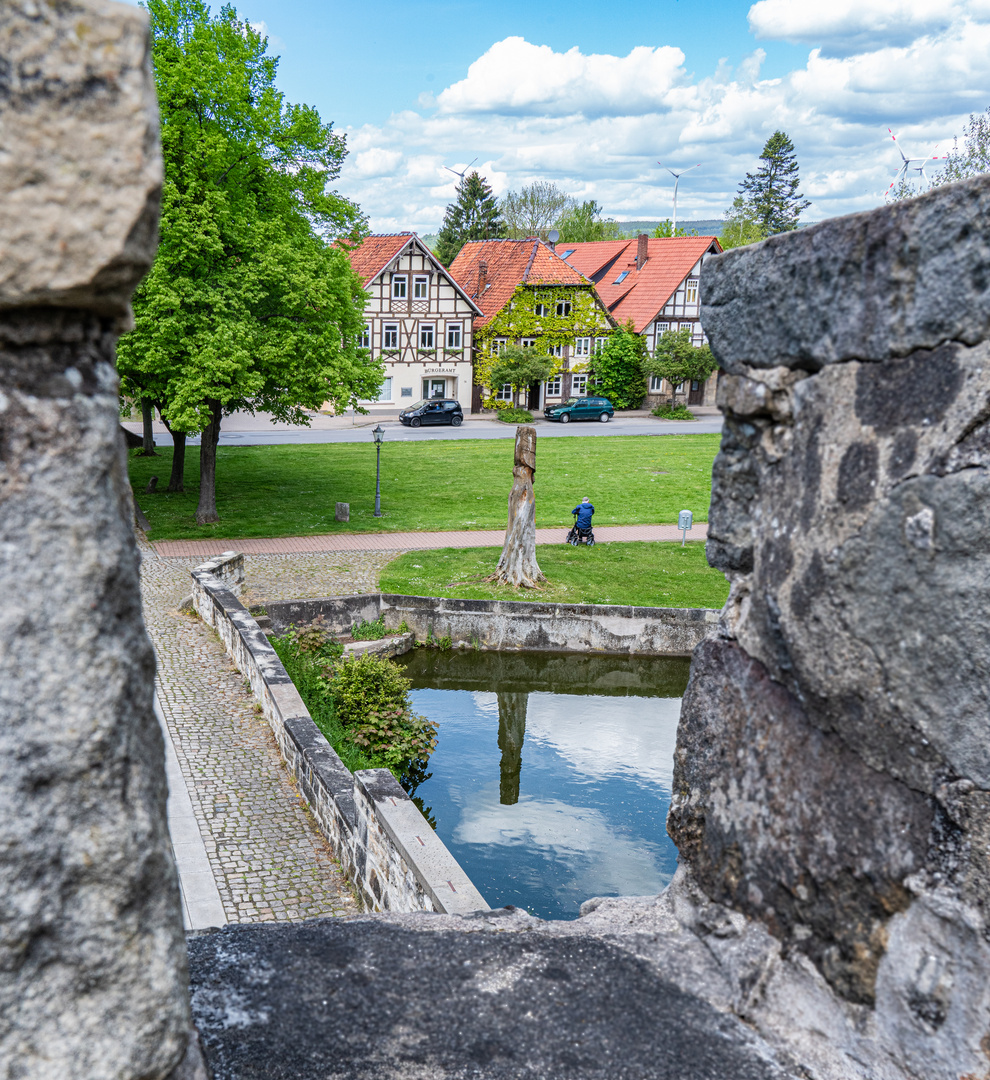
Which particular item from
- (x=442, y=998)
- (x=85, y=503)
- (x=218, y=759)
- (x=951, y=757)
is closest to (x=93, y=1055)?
(x=85, y=503)

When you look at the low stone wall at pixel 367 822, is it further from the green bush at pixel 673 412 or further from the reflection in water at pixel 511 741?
the green bush at pixel 673 412

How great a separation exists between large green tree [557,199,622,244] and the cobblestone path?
205 feet

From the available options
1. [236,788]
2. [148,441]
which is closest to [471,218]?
[148,441]

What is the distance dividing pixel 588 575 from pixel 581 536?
2440 millimetres

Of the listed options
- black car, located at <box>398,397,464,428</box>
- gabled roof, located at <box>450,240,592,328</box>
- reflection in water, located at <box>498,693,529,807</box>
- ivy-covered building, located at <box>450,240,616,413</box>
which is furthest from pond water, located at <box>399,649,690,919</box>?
gabled roof, located at <box>450,240,592,328</box>

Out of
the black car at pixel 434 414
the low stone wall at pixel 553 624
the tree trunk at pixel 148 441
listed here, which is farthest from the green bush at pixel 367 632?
the black car at pixel 434 414

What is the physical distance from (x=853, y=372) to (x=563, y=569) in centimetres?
1781

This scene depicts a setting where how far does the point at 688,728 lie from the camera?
361 centimetres

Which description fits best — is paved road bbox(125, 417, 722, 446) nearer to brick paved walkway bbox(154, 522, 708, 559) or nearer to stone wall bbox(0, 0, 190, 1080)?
brick paved walkway bbox(154, 522, 708, 559)

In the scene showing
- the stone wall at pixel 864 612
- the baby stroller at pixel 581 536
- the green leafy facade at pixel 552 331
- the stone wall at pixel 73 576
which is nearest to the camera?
the stone wall at pixel 73 576

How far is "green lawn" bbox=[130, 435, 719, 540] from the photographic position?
24.8 m

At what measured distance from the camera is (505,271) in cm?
5153

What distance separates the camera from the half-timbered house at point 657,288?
52500mm

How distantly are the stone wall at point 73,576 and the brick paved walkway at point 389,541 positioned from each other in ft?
64.6
